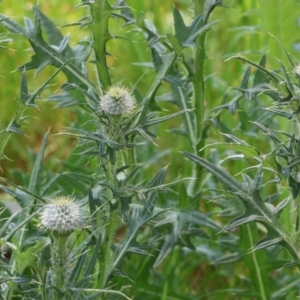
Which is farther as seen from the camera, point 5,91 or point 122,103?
point 5,91

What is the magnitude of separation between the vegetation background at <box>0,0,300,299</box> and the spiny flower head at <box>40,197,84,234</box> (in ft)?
1.59

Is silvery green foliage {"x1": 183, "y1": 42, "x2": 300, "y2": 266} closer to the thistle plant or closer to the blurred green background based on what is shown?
the thistle plant

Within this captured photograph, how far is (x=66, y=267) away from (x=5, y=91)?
7.80ft

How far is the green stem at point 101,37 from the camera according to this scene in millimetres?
1991

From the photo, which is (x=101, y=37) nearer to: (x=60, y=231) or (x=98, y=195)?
(x=98, y=195)

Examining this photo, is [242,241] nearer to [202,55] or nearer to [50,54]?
[202,55]

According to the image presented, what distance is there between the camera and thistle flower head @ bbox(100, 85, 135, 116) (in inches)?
62.4

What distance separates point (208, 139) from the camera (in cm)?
258

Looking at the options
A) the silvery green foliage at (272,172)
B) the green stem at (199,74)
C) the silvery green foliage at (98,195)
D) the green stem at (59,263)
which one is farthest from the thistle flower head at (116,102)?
the green stem at (199,74)

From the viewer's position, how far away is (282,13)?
2.79m

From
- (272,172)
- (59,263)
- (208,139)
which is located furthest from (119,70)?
(59,263)

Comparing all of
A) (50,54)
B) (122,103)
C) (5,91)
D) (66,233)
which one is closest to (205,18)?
(50,54)

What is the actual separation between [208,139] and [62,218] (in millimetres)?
1236

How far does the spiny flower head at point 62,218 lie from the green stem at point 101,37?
0.63m
